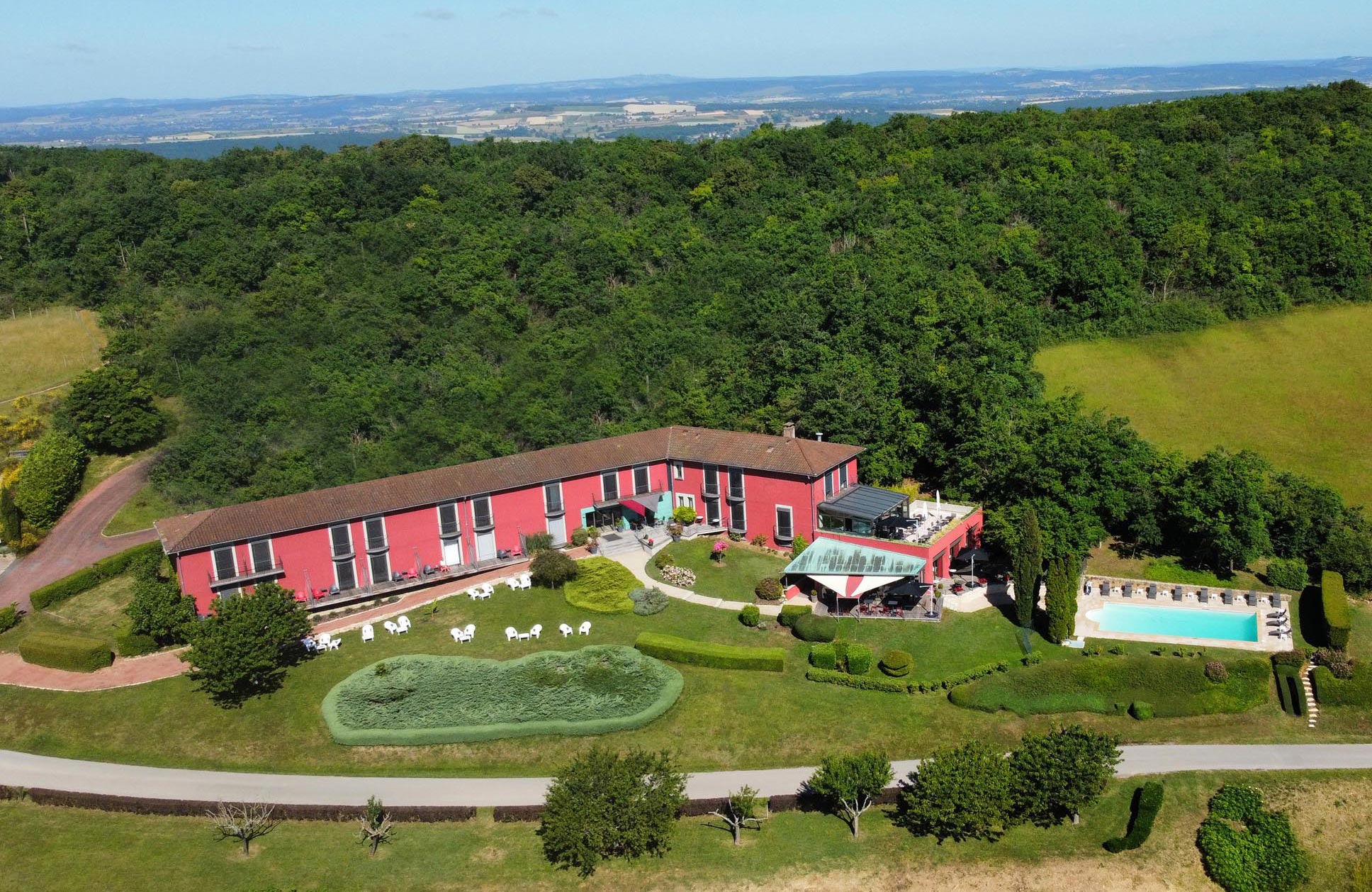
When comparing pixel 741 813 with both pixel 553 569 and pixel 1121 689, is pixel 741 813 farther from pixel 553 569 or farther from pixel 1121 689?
pixel 553 569

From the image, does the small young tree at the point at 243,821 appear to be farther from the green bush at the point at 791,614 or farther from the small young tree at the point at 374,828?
the green bush at the point at 791,614

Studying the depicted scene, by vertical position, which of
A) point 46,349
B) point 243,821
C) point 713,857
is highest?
point 46,349

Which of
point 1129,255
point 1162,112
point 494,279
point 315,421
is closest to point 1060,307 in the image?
point 1129,255

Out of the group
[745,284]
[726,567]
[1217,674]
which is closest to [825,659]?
[726,567]

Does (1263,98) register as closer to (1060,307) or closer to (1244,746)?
(1060,307)

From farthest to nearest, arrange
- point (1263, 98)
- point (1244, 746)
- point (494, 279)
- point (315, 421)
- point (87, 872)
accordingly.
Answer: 1. point (1263, 98)
2. point (494, 279)
3. point (315, 421)
4. point (1244, 746)
5. point (87, 872)

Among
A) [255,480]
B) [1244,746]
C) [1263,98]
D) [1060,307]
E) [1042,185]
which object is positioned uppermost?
[1263,98]

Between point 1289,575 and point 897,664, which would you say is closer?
point 897,664
